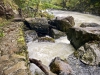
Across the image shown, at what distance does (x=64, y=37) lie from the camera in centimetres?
1254

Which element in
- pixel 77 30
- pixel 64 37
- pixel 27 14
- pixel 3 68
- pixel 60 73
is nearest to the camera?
pixel 3 68

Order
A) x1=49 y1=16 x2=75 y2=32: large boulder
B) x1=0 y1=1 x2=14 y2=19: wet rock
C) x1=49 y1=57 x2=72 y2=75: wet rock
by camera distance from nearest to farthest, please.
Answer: x1=49 y1=57 x2=72 y2=75: wet rock, x1=0 y1=1 x2=14 y2=19: wet rock, x1=49 y1=16 x2=75 y2=32: large boulder

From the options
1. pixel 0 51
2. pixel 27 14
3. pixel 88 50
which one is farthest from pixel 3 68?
pixel 27 14

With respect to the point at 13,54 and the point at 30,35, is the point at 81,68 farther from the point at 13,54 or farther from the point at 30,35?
the point at 30,35

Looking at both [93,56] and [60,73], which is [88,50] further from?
[60,73]

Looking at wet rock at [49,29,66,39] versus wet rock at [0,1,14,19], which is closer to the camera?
wet rock at [0,1,14,19]

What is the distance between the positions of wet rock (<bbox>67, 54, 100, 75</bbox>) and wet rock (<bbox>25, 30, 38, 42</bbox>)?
4.08m

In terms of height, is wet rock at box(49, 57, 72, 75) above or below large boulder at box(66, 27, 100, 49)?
below

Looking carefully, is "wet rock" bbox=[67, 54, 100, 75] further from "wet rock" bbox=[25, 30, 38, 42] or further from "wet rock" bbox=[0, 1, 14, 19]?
"wet rock" bbox=[0, 1, 14, 19]

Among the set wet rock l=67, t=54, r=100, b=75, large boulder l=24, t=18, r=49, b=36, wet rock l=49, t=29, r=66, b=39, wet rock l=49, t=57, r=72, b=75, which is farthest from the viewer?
large boulder l=24, t=18, r=49, b=36

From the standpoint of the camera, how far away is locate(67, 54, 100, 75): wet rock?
7527 millimetres

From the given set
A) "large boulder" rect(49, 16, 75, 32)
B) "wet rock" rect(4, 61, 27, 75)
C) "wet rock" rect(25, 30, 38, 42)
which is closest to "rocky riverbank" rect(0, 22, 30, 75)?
"wet rock" rect(4, 61, 27, 75)

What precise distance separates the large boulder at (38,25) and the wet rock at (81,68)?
4.82 m

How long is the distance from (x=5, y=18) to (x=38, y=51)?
11.2ft
